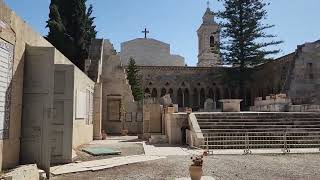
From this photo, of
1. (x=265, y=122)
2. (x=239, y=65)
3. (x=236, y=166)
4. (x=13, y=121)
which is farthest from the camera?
(x=239, y=65)

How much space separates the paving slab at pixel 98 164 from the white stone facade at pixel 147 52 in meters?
39.5

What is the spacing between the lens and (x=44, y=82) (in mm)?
7562

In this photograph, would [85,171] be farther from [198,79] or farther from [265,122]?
[198,79]

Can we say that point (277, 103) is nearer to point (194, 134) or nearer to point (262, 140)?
point (262, 140)

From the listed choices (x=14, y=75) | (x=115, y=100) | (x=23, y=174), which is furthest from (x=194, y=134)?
(x=115, y=100)

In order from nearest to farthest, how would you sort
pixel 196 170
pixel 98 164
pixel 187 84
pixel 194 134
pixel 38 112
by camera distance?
pixel 196 170 → pixel 38 112 → pixel 98 164 → pixel 194 134 → pixel 187 84

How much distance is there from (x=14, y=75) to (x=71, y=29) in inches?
767

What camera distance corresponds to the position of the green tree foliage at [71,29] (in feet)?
81.0

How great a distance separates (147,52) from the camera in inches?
2002

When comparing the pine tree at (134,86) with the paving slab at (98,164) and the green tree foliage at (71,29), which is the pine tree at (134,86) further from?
the paving slab at (98,164)

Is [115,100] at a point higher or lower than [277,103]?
higher

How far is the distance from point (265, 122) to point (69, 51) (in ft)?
48.0

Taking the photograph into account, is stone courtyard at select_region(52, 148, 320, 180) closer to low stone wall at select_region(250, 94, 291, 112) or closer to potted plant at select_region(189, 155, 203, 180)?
potted plant at select_region(189, 155, 203, 180)

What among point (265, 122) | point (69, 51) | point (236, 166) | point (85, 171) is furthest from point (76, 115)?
point (69, 51)
